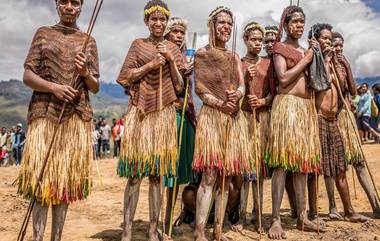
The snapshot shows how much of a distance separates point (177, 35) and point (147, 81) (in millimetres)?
924

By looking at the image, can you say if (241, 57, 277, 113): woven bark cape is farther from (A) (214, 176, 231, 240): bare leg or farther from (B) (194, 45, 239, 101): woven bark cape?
(A) (214, 176, 231, 240): bare leg

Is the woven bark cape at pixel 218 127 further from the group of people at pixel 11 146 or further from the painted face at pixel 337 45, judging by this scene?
the group of people at pixel 11 146

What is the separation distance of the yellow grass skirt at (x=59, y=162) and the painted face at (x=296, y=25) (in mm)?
2581

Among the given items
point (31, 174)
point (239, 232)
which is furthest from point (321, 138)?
point (31, 174)

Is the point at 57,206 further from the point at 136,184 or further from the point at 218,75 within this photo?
the point at 218,75

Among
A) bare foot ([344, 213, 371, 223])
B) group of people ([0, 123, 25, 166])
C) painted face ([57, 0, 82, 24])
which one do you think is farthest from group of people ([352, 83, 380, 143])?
group of people ([0, 123, 25, 166])

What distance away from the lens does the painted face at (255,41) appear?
500cm

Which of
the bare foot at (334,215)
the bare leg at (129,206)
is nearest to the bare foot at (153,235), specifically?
the bare leg at (129,206)

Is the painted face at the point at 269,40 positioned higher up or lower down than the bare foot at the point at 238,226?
higher up

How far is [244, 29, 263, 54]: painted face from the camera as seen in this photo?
5.00 m

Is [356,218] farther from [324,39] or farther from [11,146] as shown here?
[11,146]

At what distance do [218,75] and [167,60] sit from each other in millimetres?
542

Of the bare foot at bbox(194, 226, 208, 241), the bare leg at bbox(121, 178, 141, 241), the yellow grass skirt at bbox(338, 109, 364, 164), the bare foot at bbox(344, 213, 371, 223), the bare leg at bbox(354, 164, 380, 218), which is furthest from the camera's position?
the bare leg at bbox(354, 164, 380, 218)

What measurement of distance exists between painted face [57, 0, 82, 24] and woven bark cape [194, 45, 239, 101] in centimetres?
130
